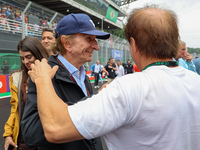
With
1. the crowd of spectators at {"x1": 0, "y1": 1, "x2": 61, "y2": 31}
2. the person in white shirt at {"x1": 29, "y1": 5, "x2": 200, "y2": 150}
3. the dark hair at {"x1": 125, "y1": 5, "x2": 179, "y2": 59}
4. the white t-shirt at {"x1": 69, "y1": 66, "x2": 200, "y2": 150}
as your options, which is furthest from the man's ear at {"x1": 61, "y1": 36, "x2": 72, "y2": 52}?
the crowd of spectators at {"x1": 0, "y1": 1, "x2": 61, "y2": 31}

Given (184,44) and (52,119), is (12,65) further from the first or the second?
(52,119)

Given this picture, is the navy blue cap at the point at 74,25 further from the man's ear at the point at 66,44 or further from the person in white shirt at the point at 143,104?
the person in white shirt at the point at 143,104

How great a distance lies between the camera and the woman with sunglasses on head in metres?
1.94

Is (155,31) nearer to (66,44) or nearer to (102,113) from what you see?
(102,113)

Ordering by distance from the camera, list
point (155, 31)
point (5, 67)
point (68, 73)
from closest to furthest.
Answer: point (155, 31), point (68, 73), point (5, 67)

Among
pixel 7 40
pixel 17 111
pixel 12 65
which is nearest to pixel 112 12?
pixel 7 40

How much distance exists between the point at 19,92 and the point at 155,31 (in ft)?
5.67

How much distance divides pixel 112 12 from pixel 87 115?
1551 inches

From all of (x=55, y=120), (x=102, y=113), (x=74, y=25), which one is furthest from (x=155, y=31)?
(x=74, y=25)

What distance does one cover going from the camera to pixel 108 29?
145ft

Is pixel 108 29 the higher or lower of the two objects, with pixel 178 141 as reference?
higher

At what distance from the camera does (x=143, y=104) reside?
839mm

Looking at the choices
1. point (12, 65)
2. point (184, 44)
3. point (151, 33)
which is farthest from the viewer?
point (12, 65)

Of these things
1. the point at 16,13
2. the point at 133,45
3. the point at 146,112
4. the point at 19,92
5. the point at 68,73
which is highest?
the point at 16,13
